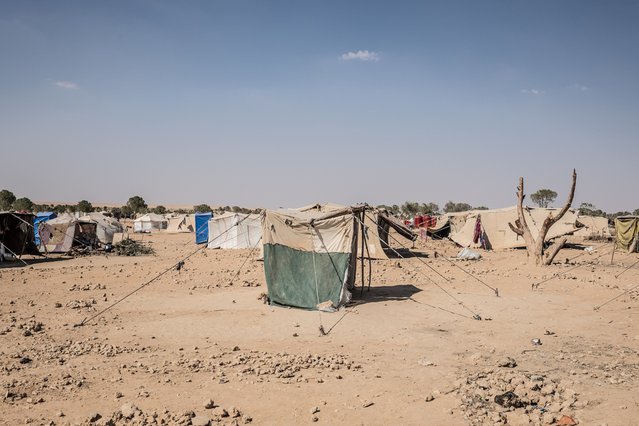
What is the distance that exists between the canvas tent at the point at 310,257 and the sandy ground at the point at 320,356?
56cm

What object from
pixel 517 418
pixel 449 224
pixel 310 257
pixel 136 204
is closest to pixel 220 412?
pixel 517 418

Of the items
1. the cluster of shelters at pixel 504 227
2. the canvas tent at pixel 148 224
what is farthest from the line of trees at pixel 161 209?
the cluster of shelters at pixel 504 227

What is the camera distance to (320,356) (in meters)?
7.35

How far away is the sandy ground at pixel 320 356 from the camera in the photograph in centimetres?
528

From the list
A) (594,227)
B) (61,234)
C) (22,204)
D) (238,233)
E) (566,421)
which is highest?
(22,204)

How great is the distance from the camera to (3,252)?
20672 millimetres

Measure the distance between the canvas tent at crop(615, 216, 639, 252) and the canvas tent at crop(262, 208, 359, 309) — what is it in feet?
60.4

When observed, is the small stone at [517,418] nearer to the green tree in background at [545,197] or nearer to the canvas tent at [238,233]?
the canvas tent at [238,233]

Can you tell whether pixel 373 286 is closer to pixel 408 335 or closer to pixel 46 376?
pixel 408 335

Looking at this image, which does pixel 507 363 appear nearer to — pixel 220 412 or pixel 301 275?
pixel 220 412

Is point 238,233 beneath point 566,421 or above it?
above

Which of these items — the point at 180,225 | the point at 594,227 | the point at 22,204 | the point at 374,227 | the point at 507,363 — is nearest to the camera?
the point at 507,363

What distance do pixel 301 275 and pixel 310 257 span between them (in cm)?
52

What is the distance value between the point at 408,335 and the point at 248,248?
1905 cm
